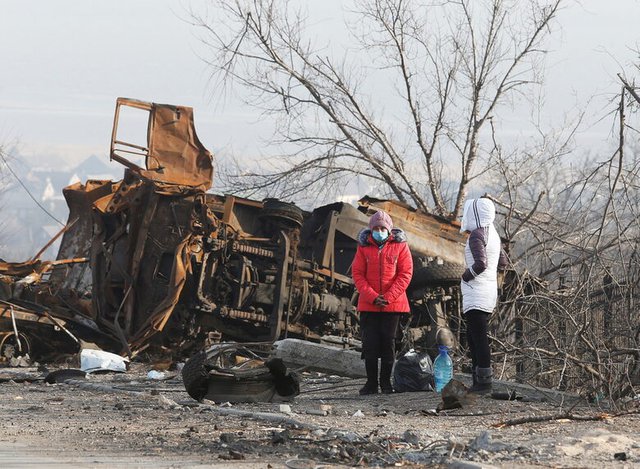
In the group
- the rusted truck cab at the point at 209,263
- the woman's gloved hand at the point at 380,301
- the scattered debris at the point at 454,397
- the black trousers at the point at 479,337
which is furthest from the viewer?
the rusted truck cab at the point at 209,263

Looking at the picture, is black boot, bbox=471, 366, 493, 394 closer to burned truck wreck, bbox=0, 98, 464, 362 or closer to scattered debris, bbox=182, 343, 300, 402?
scattered debris, bbox=182, 343, 300, 402

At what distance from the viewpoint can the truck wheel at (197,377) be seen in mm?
10266

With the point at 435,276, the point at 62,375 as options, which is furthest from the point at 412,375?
the point at 435,276

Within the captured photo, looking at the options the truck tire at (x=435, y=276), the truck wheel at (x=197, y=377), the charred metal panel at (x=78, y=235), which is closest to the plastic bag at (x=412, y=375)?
the truck wheel at (x=197, y=377)

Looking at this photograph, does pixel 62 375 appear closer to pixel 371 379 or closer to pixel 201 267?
pixel 201 267

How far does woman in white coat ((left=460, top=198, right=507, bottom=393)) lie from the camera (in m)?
10.4

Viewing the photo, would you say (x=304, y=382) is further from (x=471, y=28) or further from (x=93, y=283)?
(x=471, y=28)

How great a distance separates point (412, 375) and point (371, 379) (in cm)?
38

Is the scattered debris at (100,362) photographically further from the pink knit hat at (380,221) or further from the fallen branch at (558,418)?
the fallen branch at (558,418)

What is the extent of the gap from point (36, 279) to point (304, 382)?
572 cm

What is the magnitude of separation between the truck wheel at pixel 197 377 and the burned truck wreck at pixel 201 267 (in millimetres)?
5233

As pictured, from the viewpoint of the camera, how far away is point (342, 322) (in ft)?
54.6

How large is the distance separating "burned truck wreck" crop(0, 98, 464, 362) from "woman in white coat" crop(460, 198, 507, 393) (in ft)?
15.7

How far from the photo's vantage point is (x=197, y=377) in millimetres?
10273
